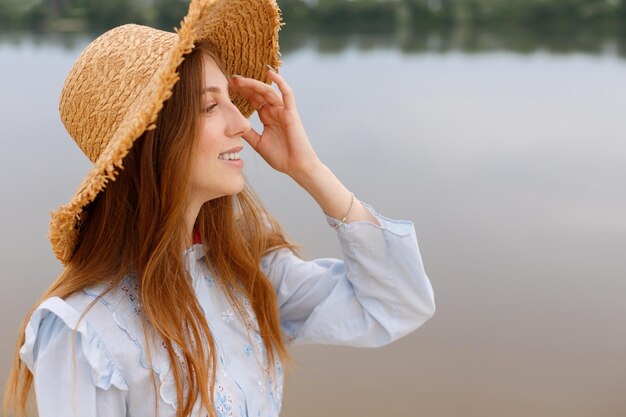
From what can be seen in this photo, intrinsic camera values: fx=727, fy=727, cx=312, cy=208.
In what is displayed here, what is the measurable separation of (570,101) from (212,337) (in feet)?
14.7

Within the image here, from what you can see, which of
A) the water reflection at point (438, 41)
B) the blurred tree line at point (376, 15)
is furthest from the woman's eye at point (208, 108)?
the blurred tree line at point (376, 15)

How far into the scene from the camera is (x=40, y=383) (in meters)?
0.83

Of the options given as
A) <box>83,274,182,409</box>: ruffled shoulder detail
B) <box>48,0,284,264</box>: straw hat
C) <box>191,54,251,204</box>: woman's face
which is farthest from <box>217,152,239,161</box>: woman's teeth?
<box>83,274,182,409</box>: ruffled shoulder detail

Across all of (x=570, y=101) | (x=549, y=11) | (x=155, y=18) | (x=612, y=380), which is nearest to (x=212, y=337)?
(x=612, y=380)

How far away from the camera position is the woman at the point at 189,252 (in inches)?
33.1

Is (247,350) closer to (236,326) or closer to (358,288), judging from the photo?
(236,326)

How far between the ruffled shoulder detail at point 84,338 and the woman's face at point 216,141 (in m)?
0.22

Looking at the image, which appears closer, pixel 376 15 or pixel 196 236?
pixel 196 236

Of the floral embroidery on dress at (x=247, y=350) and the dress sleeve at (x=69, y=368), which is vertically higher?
the dress sleeve at (x=69, y=368)

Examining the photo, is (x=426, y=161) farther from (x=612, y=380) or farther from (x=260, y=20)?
(x=260, y=20)

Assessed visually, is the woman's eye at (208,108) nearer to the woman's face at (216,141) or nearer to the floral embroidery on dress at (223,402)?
the woman's face at (216,141)

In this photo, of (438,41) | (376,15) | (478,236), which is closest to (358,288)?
(478,236)

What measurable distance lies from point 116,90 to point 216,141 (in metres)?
0.13

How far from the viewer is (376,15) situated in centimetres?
845
